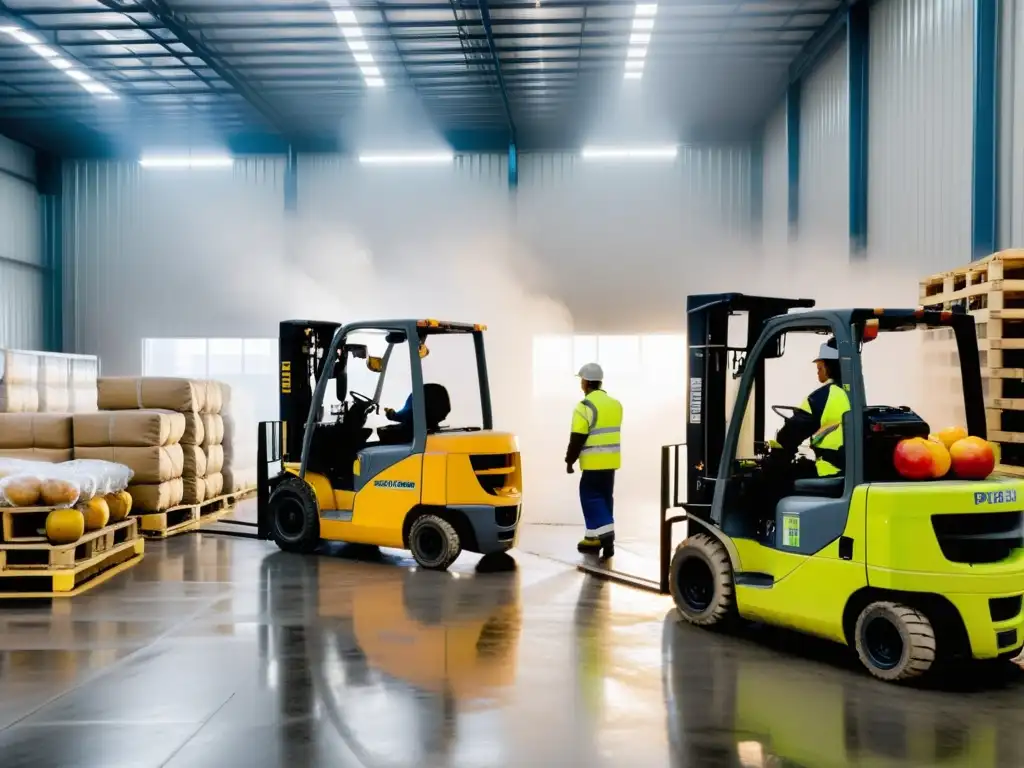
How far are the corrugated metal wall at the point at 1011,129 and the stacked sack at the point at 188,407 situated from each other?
744cm

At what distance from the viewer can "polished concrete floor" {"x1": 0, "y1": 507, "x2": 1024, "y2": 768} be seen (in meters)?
3.36

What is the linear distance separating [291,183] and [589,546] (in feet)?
31.0

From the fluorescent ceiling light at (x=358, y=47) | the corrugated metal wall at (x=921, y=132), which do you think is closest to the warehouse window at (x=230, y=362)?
the fluorescent ceiling light at (x=358, y=47)

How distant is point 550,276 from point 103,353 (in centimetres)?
749

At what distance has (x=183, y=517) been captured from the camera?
9.02 m

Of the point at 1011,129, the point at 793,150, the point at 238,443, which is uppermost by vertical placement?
the point at 793,150

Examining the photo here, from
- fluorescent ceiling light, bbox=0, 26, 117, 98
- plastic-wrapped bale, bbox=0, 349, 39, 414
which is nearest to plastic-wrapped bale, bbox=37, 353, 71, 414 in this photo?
plastic-wrapped bale, bbox=0, 349, 39, 414

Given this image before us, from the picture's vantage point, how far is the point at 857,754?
3324 millimetres

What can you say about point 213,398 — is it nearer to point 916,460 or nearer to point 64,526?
point 64,526

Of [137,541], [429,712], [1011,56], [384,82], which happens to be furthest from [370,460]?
[384,82]

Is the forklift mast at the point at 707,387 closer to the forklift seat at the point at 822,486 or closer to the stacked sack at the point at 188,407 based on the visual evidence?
the forklift seat at the point at 822,486

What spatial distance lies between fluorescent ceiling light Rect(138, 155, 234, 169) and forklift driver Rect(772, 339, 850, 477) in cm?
1258

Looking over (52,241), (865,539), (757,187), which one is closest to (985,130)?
(865,539)

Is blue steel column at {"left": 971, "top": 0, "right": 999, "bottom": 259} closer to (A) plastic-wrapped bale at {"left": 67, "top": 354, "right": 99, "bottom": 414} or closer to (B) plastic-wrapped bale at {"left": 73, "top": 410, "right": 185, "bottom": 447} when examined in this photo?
(B) plastic-wrapped bale at {"left": 73, "top": 410, "right": 185, "bottom": 447}
